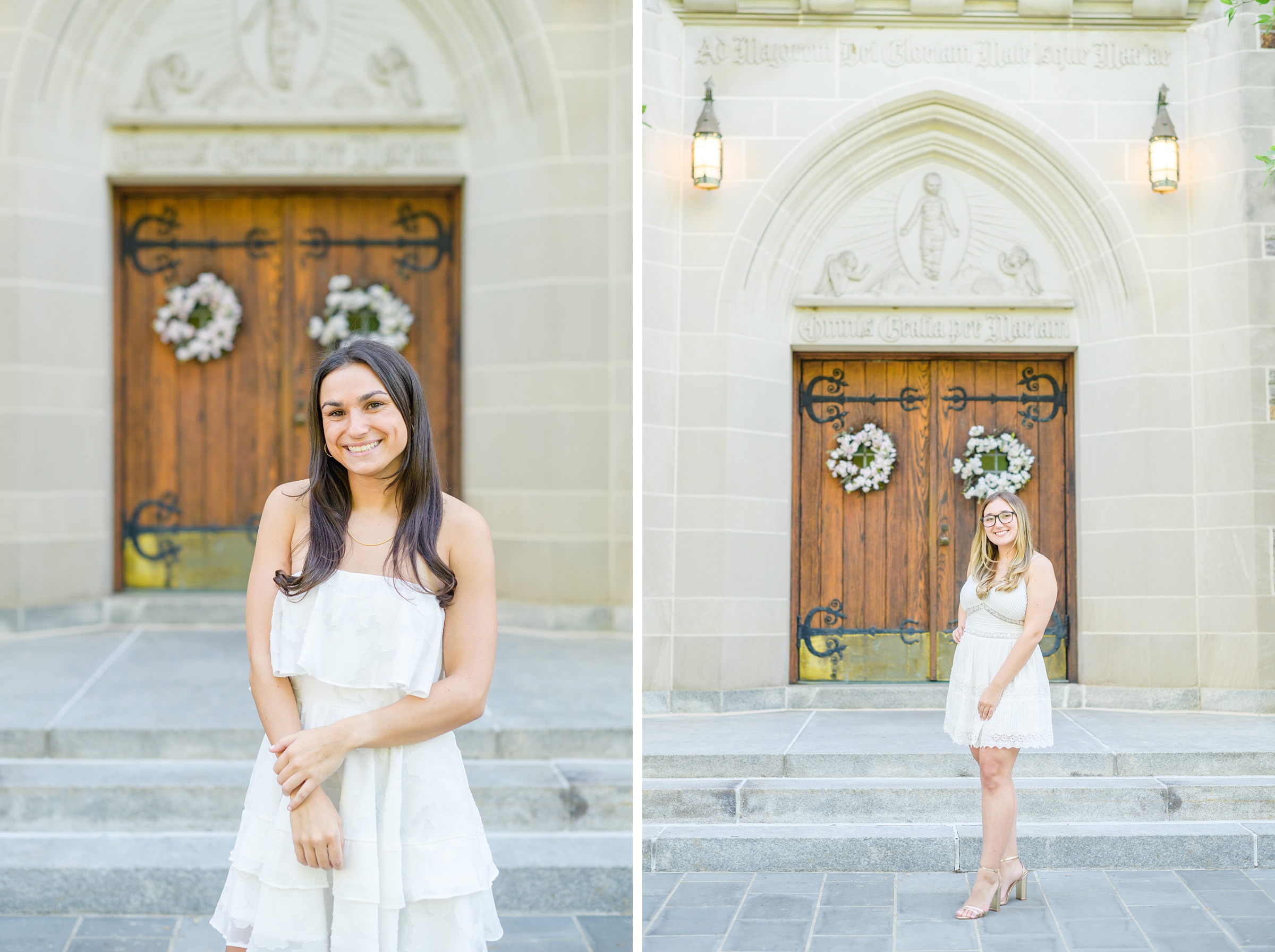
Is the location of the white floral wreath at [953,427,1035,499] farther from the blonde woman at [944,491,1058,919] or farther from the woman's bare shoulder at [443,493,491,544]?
the woman's bare shoulder at [443,493,491,544]

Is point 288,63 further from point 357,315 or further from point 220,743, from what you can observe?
point 220,743

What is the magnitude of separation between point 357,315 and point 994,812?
14.2 feet

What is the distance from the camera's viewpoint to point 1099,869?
1920mm

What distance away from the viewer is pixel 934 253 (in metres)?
2.24

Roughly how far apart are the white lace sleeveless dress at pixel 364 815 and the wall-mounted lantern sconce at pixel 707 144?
2.74ft

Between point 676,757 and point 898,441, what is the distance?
640 mm

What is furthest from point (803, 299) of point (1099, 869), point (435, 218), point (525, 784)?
point (435, 218)

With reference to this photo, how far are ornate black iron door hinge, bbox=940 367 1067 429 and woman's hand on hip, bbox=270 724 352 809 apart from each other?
3.57ft

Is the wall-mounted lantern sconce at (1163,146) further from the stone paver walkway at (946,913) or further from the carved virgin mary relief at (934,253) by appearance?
the stone paver walkway at (946,913)

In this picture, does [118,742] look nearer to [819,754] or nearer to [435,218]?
[819,754]

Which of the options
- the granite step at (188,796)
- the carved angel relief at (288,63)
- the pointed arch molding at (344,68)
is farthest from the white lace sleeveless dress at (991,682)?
the carved angel relief at (288,63)

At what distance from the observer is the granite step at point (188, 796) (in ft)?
11.0

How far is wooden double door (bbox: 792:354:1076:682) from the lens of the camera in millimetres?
1908

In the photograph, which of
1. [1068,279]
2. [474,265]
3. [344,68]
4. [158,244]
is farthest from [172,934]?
[344,68]
